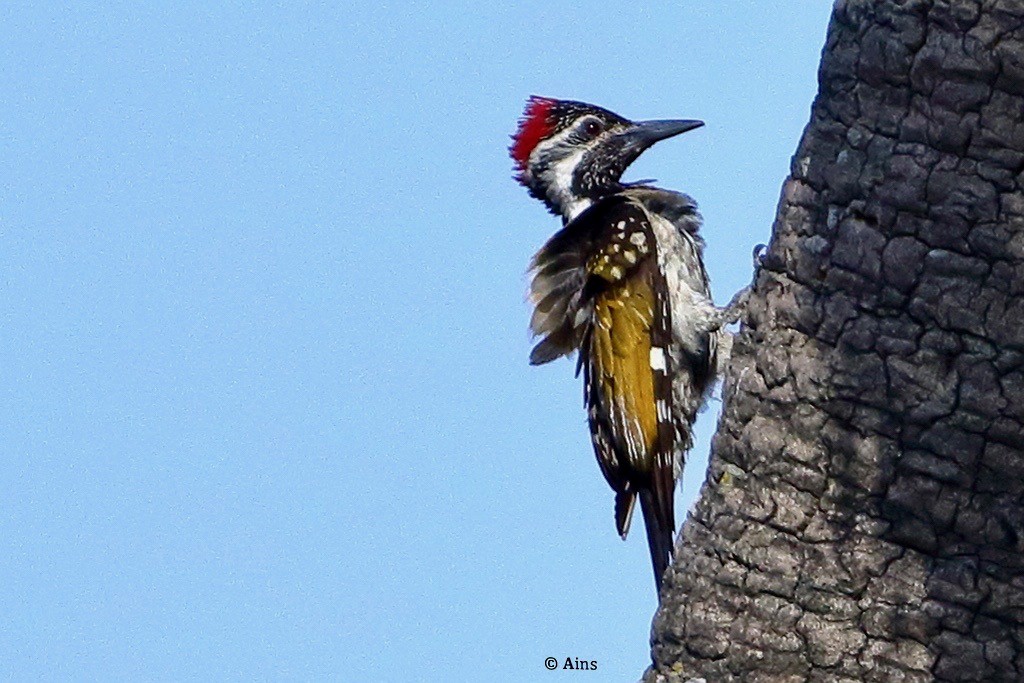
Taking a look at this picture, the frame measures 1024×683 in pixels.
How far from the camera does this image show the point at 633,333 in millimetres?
5867

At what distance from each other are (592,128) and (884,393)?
12.5 feet

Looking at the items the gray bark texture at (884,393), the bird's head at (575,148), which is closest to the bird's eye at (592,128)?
the bird's head at (575,148)

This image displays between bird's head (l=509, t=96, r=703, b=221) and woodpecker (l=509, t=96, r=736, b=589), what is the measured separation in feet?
2.60

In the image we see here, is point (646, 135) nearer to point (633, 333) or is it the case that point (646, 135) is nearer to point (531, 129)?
point (531, 129)

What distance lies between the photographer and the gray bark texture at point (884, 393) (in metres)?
3.26

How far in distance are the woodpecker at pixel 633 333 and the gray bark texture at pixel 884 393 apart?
1957 millimetres

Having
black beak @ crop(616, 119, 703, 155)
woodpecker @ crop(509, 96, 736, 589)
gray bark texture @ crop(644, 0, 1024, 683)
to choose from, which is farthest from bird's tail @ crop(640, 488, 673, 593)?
black beak @ crop(616, 119, 703, 155)

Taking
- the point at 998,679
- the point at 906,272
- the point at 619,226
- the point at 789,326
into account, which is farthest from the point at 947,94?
the point at 619,226

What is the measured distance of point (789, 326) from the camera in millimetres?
3602

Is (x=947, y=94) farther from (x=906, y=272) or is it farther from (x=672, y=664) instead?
(x=672, y=664)

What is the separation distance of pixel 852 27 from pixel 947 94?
277mm

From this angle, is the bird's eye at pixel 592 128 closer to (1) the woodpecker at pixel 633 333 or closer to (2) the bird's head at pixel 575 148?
(2) the bird's head at pixel 575 148

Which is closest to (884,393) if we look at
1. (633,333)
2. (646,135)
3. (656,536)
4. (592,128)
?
(656,536)

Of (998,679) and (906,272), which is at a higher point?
(906,272)
